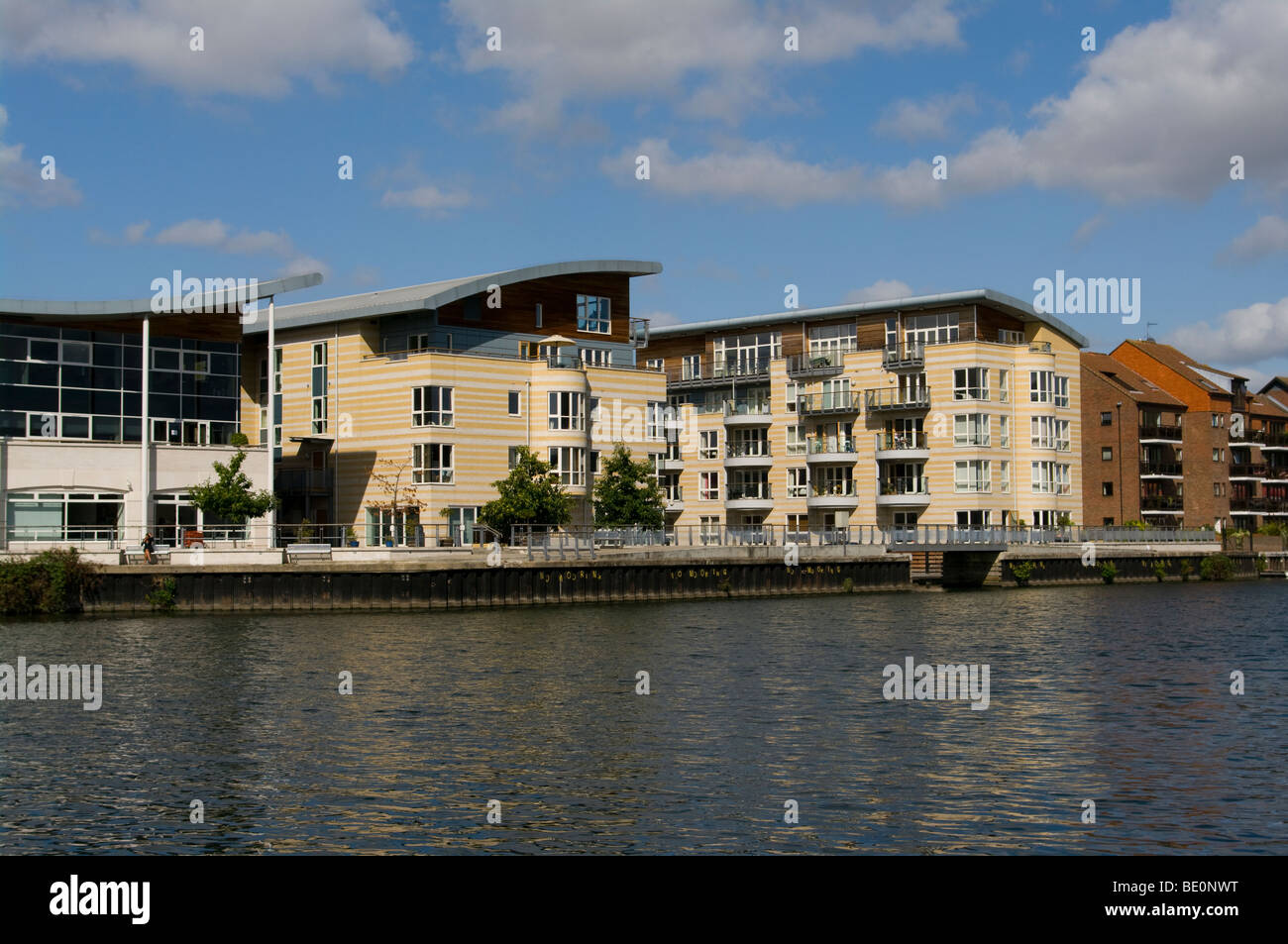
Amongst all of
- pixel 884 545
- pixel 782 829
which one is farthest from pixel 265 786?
pixel 884 545

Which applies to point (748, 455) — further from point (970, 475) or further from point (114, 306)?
point (114, 306)

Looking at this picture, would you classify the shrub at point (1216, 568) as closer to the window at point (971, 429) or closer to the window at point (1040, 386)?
the window at point (1040, 386)

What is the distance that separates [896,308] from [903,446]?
30.1 feet

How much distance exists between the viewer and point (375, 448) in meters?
74.9

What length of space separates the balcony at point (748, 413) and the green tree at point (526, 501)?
32.2m

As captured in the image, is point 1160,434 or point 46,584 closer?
point 46,584

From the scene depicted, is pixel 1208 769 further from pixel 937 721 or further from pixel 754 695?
pixel 754 695

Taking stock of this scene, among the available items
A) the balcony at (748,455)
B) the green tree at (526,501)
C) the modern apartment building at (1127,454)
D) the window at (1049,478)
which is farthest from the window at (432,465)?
the modern apartment building at (1127,454)

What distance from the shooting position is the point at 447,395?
240 ft

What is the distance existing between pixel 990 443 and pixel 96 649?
63.6m

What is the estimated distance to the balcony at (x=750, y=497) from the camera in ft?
328

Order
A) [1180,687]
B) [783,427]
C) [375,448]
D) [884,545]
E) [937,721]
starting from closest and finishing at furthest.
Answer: [937,721], [1180,687], [375,448], [884,545], [783,427]

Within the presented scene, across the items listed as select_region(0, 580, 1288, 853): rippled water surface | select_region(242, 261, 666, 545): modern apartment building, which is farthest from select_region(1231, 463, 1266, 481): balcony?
select_region(0, 580, 1288, 853): rippled water surface

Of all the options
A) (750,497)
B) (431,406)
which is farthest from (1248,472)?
(431,406)
